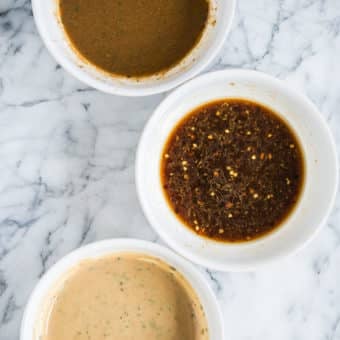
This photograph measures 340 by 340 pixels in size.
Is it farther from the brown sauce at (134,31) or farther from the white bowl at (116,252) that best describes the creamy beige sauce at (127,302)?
the brown sauce at (134,31)

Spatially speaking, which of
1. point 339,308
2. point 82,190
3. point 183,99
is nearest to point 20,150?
point 82,190

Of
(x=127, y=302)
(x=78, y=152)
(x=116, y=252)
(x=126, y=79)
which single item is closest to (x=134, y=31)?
(x=126, y=79)

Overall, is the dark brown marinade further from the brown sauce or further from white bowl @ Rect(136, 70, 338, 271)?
the brown sauce

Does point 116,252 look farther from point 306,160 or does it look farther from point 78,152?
point 306,160

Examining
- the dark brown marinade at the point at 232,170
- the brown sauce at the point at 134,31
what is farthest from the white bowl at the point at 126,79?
the dark brown marinade at the point at 232,170

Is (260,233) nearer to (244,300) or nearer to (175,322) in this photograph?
(244,300)

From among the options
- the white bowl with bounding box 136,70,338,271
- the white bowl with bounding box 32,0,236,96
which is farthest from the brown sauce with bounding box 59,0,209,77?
the white bowl with bounding box 136,70,338,271
